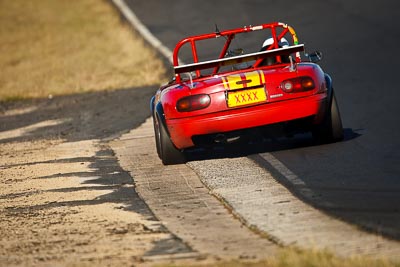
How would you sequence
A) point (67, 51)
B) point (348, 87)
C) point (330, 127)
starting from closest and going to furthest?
point (330, 127) → point (348, 87) → point (67, 51)

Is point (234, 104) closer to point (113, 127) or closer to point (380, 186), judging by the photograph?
point (380, 186)

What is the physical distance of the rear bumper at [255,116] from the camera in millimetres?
9484

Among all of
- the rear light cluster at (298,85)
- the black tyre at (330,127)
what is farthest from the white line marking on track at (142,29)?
the rear light cluster at (298,85)

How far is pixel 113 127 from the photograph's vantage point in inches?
543

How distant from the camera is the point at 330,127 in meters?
9.85

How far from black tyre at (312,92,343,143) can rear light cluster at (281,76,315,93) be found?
32 centimetres

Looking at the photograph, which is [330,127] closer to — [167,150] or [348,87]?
[167,150]

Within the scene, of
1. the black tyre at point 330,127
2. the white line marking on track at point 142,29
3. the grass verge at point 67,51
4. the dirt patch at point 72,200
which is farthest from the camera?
the white line marking on track at point 142,29

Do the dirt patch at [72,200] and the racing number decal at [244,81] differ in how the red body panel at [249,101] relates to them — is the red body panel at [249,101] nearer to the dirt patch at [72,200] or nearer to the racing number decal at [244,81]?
the racing number decal at [244,81]

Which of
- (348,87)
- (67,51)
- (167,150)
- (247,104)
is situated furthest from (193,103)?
(67,51)

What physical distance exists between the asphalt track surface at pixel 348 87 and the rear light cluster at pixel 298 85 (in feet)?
1.81

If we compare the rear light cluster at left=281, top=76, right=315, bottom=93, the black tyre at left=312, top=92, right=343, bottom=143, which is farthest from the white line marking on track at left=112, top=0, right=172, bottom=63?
the rear light cluster at left=281, top=76, right=315, bottom=93

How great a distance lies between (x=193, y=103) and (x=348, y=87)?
15.6 feet

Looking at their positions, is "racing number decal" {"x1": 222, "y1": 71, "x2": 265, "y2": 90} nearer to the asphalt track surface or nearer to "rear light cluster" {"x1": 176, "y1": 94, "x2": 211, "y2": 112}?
"rear light cluster" {"x1": 176, "y1": 94, "x2": 211, "y2": 112}
